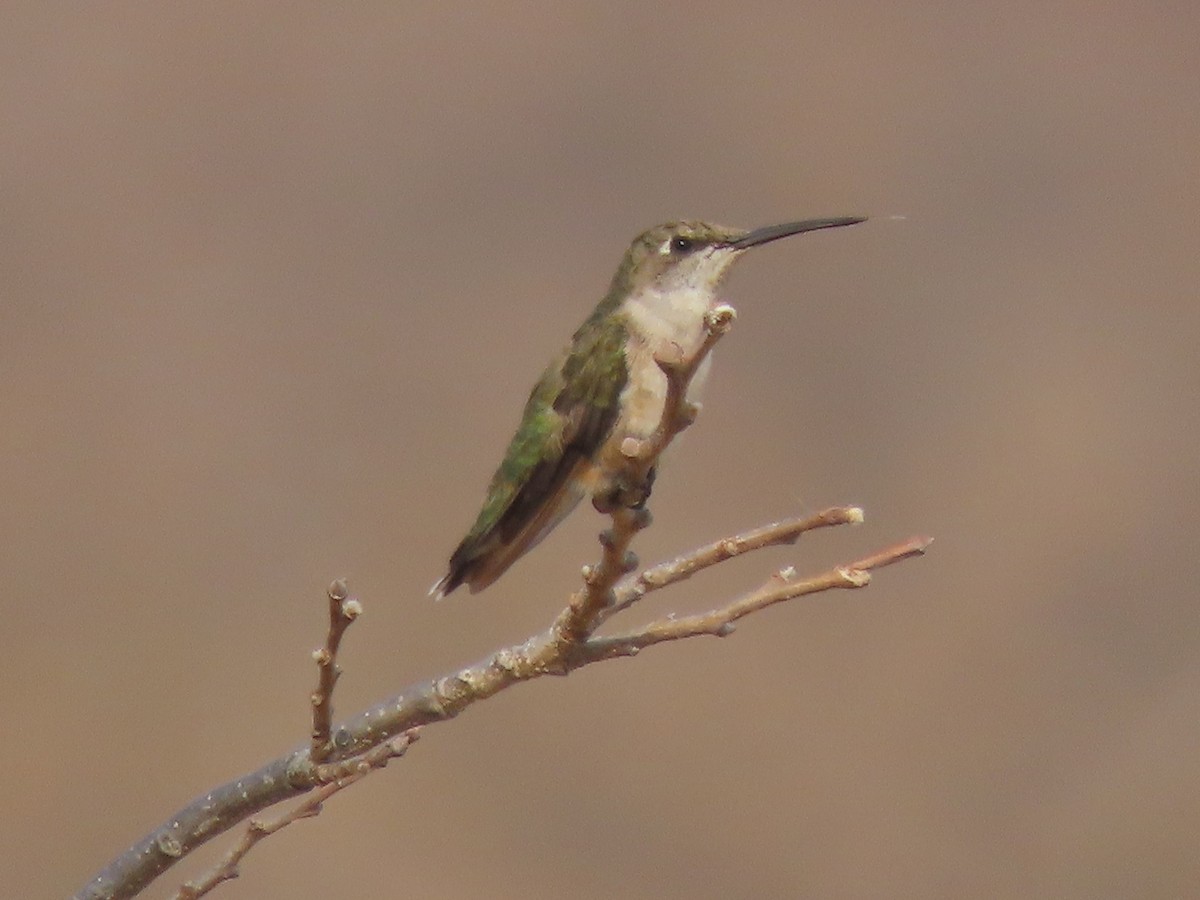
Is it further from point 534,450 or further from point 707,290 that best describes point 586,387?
point 707,290

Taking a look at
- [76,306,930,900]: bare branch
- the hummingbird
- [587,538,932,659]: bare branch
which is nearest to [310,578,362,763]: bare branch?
[76,306,930,900]: bare branch

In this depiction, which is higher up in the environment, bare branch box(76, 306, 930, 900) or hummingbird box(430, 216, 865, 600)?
hummingbird box(430, 216, 865, 600)

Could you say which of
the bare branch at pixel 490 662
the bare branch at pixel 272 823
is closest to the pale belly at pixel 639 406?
the bare branch at pixel 490 662

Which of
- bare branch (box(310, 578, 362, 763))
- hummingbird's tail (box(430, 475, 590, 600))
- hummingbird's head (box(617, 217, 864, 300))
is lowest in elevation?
bare branch (box(310, 578, 362, 763))

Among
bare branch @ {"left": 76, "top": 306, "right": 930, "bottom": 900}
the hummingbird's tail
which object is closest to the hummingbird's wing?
the hummingbird's tail

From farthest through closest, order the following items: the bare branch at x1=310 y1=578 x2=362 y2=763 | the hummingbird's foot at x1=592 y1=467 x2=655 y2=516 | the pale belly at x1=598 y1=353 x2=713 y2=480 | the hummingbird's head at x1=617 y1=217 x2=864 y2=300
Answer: the hummingbird's head at x1=617 y1=217 x2=864 y2=300 → the pale belly at x1=598 y1=353 x2=713 y2=480 → the hummingbird's foot at x1=592 y1=467 x2=655 y2=516 → the bare branch at x1=310 y1=578 x2=362 y2=763

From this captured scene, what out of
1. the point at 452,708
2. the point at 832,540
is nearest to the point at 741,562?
the point at 832,540

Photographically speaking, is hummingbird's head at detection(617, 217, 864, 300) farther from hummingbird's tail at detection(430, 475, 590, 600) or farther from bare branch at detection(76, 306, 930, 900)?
bare branch at detection(76, 306, 930, 900)

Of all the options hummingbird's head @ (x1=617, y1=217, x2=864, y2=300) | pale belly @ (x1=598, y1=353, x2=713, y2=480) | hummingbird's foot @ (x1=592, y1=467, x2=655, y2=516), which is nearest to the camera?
hummingbird's foot @ (x1=592, y1=467, x2=655, y2=516)

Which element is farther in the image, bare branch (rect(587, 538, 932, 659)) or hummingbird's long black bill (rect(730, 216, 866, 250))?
hummingbird's long black bill (rect(730, 216, 866, 250))

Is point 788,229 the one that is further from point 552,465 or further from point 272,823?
point 272,823

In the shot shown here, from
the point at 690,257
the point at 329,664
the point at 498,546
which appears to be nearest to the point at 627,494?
the point at 329,664
